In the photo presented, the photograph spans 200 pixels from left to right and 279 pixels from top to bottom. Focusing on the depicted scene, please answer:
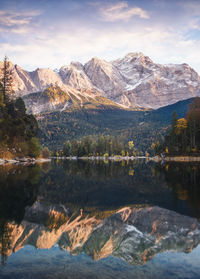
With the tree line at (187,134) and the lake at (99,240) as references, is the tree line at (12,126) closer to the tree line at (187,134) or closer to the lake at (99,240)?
the tree line at (187,134)

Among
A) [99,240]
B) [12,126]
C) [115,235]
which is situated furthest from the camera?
[12,126]

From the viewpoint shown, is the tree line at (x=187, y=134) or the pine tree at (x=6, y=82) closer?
the pine tree at (x=6, y=82)

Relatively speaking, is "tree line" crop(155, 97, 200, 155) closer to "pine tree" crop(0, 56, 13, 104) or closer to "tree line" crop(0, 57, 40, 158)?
"tree line" crop(0, 57, 40, 158)

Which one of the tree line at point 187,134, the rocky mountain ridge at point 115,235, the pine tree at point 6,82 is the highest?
the pine tree at point 6,82

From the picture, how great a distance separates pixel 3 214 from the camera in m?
12.7

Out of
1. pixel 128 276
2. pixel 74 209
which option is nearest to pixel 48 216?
pixel 74 209

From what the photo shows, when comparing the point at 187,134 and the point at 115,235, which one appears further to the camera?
the point at 187,134

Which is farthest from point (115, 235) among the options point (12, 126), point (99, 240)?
point (12, 126)

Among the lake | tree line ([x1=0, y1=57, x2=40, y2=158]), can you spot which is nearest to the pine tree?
tree line ([x1=0, y1=57, x2=40, y2=158])

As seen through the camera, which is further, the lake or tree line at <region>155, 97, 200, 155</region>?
tree line at <region>155, 97, 200, 155</region>

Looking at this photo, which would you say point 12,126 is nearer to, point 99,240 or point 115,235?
point 115,235

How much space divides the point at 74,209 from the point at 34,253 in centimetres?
654

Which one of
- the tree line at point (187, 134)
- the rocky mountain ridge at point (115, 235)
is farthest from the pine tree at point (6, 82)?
the rocky mountain ridge at point (115, 235)

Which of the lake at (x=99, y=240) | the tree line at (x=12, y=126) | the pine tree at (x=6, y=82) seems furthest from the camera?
the pine tree at (x=6, y=82)
